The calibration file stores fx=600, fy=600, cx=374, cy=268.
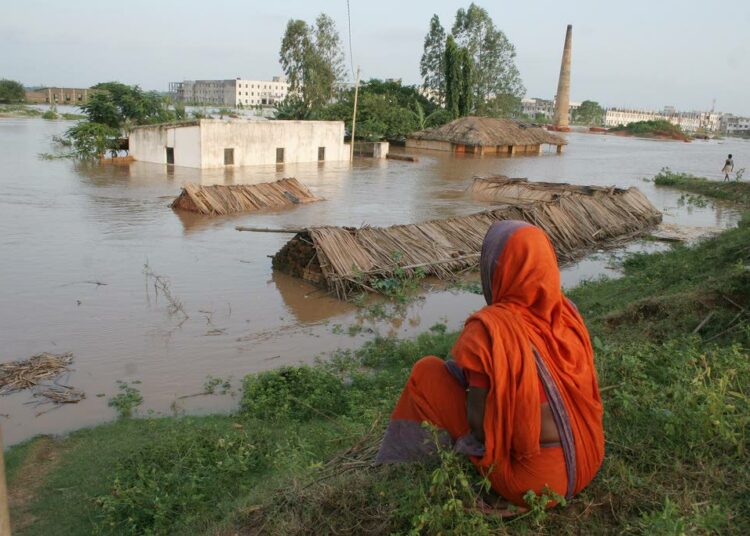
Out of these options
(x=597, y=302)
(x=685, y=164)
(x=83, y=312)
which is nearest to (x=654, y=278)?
(x=597, y=302)

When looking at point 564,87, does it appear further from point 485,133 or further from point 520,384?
point 520,384

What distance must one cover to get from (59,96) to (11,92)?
16.2 meters

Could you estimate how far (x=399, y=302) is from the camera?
29.8 ft

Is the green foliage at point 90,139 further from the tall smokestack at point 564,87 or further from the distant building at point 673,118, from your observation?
the distant building at point 673,118

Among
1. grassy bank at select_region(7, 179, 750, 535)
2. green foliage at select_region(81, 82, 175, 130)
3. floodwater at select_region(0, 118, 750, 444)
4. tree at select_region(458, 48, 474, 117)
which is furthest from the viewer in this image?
tree at select_region(458, 48, 474, 117)

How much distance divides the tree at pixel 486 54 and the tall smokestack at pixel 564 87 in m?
11.3

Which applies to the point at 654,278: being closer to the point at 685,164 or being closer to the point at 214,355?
the point at 214,355

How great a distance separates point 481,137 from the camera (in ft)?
116

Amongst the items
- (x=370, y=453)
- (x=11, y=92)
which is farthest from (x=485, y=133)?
(x=11, y=92)

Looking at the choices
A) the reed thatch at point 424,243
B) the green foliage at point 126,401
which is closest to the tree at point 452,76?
the reed thatch at point 424,243

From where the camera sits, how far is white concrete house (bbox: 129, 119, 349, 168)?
75.8 ft

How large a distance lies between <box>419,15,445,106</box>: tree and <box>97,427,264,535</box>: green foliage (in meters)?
48.5

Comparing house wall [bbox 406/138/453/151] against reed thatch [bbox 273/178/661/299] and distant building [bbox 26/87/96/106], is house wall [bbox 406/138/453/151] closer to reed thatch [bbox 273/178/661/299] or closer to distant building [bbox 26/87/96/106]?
reed thatch [bbox 273/178/661/299]

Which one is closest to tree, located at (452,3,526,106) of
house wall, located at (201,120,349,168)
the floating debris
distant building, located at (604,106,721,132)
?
house wall, located at (201,120,349,168)
